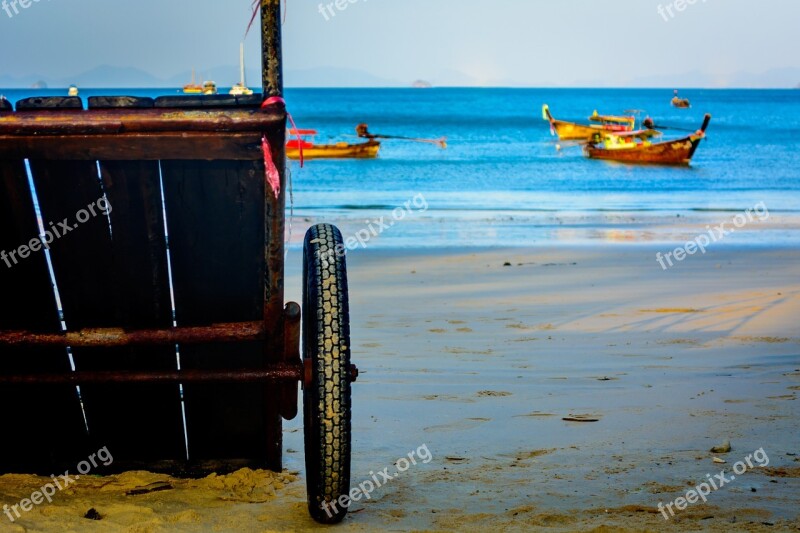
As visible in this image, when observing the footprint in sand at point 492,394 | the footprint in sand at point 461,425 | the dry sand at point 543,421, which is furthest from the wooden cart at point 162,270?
the footprint in sand at point 492,394

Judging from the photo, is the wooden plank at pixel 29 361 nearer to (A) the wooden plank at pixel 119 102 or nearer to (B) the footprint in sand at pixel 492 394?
(A) the wooden plank at pixel 119 102

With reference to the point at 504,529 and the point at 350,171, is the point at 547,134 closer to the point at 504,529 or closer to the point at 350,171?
the point at 350,171

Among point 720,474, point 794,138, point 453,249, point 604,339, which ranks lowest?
point 794,138

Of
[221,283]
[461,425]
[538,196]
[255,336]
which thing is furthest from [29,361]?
[538,196]

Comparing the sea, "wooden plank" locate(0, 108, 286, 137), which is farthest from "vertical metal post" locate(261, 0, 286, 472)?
the sea

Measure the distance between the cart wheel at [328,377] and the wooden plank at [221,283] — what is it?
25cm

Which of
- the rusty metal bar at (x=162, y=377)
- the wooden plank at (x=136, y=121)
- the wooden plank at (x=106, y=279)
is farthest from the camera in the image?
the rusty metal bar at (x=162, y=377)

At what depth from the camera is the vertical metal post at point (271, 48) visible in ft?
9.11

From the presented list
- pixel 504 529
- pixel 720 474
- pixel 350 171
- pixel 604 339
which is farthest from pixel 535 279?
pixel 350 171

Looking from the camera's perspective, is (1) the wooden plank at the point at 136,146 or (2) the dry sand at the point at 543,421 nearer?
(1) the wooden plank at the point at 136,146

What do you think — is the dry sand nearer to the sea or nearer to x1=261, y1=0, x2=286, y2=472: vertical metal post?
x1=261, y1=0, x2=286, y2=472: vertical metal post

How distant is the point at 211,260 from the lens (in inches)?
123

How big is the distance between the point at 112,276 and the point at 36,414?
76 centimetres

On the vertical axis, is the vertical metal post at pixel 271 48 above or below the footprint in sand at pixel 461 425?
above
